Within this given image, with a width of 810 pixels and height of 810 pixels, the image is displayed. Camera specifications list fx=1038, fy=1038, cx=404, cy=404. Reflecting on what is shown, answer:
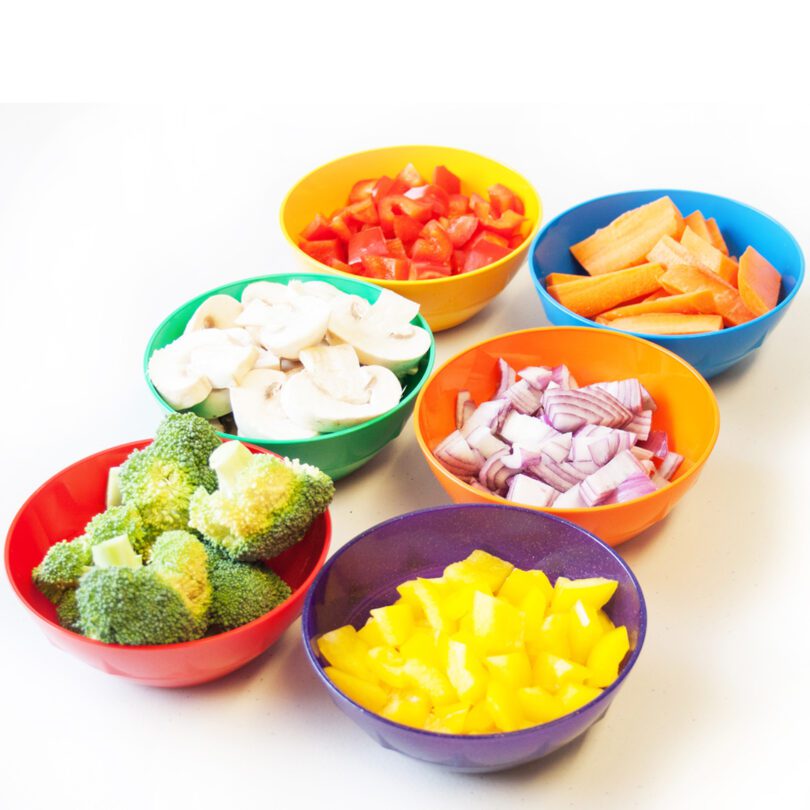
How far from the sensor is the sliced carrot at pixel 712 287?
2.51m

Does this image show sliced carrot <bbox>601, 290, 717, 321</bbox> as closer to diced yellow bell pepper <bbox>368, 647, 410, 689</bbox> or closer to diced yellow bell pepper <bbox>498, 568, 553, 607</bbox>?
diced yellow bell pepper <bbox>498, 568, 553, 607</bbox>

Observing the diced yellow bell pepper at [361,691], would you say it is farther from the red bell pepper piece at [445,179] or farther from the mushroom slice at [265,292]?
the red bell pepper piece at [445,179]

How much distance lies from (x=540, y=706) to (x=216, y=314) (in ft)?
4.35

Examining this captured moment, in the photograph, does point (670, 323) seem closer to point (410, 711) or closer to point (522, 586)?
point (522, 586)

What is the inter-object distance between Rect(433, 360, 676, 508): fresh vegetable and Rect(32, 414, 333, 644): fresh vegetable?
0.41m

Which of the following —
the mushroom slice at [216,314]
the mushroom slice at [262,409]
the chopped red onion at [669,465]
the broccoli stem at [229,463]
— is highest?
the broccoli stem at [229,463]

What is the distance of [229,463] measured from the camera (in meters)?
1.84

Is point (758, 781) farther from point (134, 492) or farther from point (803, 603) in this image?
point (134, 492)

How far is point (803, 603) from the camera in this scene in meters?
2.03

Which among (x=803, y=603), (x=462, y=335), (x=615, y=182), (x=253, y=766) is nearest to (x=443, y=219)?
(x=462, y=335)

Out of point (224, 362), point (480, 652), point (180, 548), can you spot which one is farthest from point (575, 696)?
point (224, 362)

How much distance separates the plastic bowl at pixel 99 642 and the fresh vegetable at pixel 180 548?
3 cm

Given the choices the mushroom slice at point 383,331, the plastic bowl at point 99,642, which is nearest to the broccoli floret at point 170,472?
the plastic bowl at point 99,642

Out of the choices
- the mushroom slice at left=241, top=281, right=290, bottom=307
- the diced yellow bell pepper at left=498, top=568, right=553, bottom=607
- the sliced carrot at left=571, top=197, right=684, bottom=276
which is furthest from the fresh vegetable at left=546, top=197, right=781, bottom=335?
the diced yellow bell pepper at left=498, top=568, right=553, bottom=607
